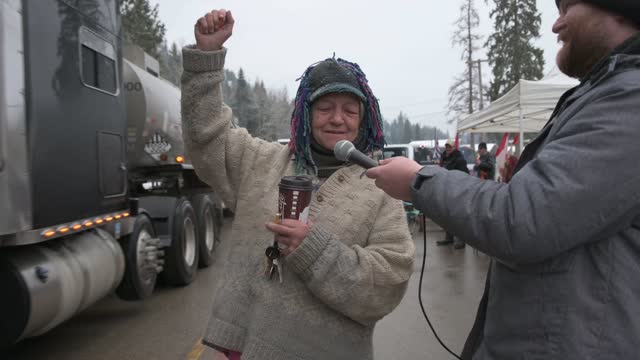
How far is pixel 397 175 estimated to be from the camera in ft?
4.38

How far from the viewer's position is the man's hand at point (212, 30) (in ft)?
5.77

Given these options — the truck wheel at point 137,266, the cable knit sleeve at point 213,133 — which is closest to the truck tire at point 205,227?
the truck wheel at point 137,266

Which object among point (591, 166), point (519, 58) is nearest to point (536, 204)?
point (591, 166)

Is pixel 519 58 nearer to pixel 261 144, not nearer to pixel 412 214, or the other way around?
pixel 412 214

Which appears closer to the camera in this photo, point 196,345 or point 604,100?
point 604,100

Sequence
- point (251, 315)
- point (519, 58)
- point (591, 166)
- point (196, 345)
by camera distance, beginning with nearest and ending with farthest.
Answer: point (591, 166)
point (251, 315)
point (196, 345)
point (519, 58)

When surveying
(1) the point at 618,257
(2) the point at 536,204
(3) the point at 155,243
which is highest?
(2) the point at 536,204

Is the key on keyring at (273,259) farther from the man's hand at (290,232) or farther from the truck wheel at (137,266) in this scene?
the truck wheel at (137,266)

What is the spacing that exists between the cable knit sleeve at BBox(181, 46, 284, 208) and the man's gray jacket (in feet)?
3.04

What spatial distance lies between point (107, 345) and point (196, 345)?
87 cm

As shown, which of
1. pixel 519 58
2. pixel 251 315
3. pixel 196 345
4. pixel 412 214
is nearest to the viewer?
pixel 251 315

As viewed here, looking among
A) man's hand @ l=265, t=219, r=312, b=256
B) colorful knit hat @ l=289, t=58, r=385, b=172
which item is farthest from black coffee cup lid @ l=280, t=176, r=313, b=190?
colorful knit hat @ l=289, t=58, r=385, b=172

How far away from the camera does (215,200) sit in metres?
9.42

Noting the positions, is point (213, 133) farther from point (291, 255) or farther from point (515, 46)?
point (515, 46)
